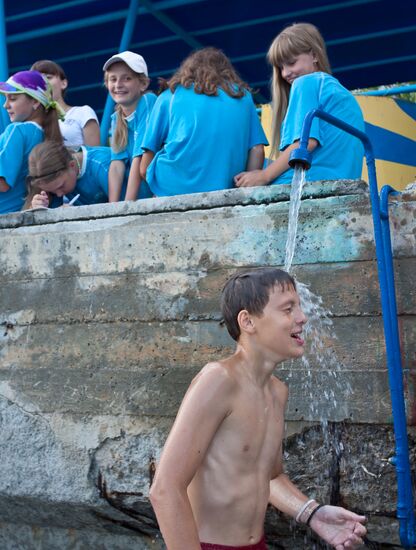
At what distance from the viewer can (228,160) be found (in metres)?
4.31

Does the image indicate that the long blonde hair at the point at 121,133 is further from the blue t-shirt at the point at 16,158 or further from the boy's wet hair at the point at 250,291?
the boy's wet hair at the point at 250,291


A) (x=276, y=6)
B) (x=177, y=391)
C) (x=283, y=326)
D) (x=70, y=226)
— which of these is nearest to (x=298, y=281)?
(x=177, y=391)

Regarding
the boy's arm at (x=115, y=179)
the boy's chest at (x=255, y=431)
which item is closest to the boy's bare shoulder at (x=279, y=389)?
the boy's chest at (x=255, y=431)

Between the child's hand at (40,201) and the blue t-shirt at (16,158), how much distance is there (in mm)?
266

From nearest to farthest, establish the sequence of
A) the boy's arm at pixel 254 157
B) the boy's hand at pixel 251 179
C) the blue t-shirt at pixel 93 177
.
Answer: the boy's hand at pixel 251 179 < the boy's arm at pixel 254 157 < the blue t-shirt at pixel 93 177

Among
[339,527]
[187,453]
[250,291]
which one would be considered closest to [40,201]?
[250,291]

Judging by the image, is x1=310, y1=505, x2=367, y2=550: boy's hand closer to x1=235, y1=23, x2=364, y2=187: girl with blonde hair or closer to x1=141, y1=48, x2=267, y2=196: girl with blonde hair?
x1=235, y1=23, x2=364, y2=187: girl with blonde hair

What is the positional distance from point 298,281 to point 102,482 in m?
1.32

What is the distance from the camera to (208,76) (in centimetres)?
432

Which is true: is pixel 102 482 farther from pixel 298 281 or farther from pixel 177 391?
pixel 298 281

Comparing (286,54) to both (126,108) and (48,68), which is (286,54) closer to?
(126,108)

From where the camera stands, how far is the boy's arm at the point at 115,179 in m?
4.79

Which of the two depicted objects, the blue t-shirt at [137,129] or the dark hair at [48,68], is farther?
the dark hair at [48,68]

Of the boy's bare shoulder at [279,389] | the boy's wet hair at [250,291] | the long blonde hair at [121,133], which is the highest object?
the long blonde hair at [121,133]
